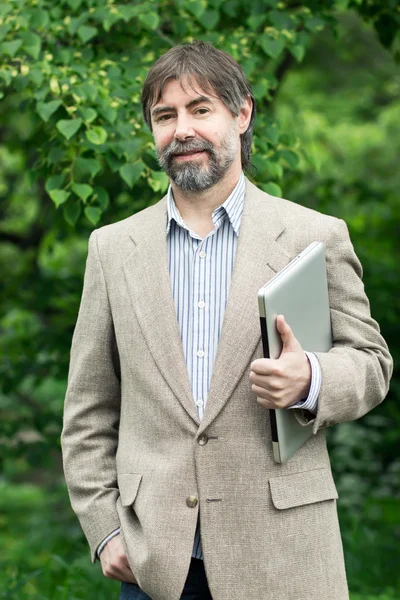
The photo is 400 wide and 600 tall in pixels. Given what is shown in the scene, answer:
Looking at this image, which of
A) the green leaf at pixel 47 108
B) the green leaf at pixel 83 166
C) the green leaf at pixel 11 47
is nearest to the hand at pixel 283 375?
the green leaf at pixel 83 166

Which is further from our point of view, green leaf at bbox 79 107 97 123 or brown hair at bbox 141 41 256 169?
green leaf at bbox 79 107 97 123

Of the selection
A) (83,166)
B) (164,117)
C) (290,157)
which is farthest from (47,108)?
(290,157)

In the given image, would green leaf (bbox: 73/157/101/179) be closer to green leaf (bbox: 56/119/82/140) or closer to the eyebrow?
green leaf (bbox: 56/119/82/140)

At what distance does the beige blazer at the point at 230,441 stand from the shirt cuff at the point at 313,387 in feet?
0.07

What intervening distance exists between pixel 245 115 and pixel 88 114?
84 cm

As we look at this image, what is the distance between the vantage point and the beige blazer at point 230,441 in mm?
2240

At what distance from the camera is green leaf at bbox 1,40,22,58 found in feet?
10.9

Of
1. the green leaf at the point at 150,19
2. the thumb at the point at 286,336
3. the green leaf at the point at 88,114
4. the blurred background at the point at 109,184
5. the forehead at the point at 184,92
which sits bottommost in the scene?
the blurred background at the point at 109,184

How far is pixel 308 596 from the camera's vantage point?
2.25 m

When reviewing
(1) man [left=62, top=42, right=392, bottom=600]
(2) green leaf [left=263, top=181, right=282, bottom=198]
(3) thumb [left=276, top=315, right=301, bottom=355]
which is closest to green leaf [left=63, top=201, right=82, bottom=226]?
(2) green leaf [left=263, top=181, right=282, bottom=198]

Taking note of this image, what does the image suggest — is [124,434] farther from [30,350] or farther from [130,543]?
[30,350]

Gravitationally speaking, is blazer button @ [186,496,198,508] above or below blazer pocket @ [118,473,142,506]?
above

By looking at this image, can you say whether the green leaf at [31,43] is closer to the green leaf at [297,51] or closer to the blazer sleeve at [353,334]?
the green leaf at [297,51]

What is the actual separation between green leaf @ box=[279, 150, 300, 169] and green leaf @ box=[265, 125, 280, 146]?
0.06 meters
